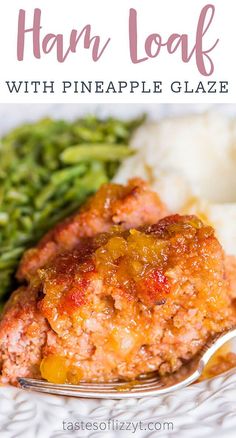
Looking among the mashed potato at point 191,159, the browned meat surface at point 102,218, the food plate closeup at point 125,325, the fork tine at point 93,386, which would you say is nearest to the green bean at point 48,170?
the mashed potato at point 191,159

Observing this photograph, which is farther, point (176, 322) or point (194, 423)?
point (176, 322)

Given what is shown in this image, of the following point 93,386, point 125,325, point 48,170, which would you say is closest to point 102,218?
point 125,325

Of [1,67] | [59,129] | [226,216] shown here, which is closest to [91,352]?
[226,216]

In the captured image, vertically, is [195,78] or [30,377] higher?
[195,78]

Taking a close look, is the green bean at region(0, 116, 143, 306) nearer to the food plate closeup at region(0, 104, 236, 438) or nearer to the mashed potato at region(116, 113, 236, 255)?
the mashed potato at region(116, 113, 236, 255)

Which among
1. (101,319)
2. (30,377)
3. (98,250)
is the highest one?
(98,250)

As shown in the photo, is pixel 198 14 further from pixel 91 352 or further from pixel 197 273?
pixel 91 352

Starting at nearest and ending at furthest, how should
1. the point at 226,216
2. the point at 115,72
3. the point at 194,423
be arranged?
the point at 194,423
the point at 226,216
the point at 115,72
